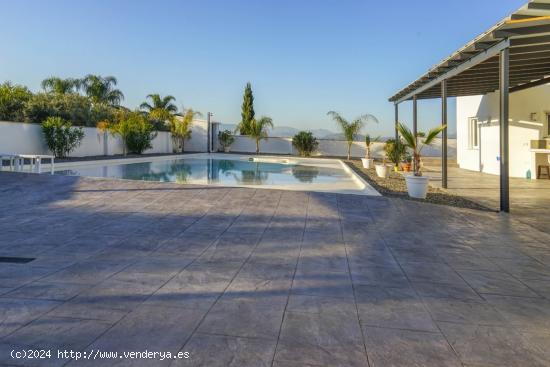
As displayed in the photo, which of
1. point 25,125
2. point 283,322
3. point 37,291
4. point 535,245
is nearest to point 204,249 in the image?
point 37,291

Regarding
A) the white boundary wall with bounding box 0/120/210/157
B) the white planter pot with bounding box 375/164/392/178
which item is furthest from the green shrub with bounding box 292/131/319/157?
the white planter pot with bounding box 375/164/392/178

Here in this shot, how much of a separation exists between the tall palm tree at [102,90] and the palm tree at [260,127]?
14602mm

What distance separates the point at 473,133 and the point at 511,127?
121 inches

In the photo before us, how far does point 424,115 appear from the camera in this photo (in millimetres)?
16547

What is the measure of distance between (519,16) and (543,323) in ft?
19.2

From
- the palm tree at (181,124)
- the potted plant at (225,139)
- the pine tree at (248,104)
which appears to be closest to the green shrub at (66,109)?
the palm tree at (181,124)

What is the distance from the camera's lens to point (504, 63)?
7117 millimetres

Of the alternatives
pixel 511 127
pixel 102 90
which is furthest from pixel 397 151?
pixel 102 90

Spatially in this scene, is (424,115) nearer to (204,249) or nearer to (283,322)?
(204,249)

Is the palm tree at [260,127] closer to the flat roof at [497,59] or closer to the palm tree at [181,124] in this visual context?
the palm tree at [181,124]

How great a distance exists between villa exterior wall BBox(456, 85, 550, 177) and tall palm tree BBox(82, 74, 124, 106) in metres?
28.0

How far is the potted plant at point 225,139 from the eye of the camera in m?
28.3

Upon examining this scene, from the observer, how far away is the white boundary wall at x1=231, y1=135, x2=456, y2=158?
25922 mm

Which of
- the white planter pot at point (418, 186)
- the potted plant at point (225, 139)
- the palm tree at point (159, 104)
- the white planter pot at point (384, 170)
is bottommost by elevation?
the white planter pot at point (418, 186)
